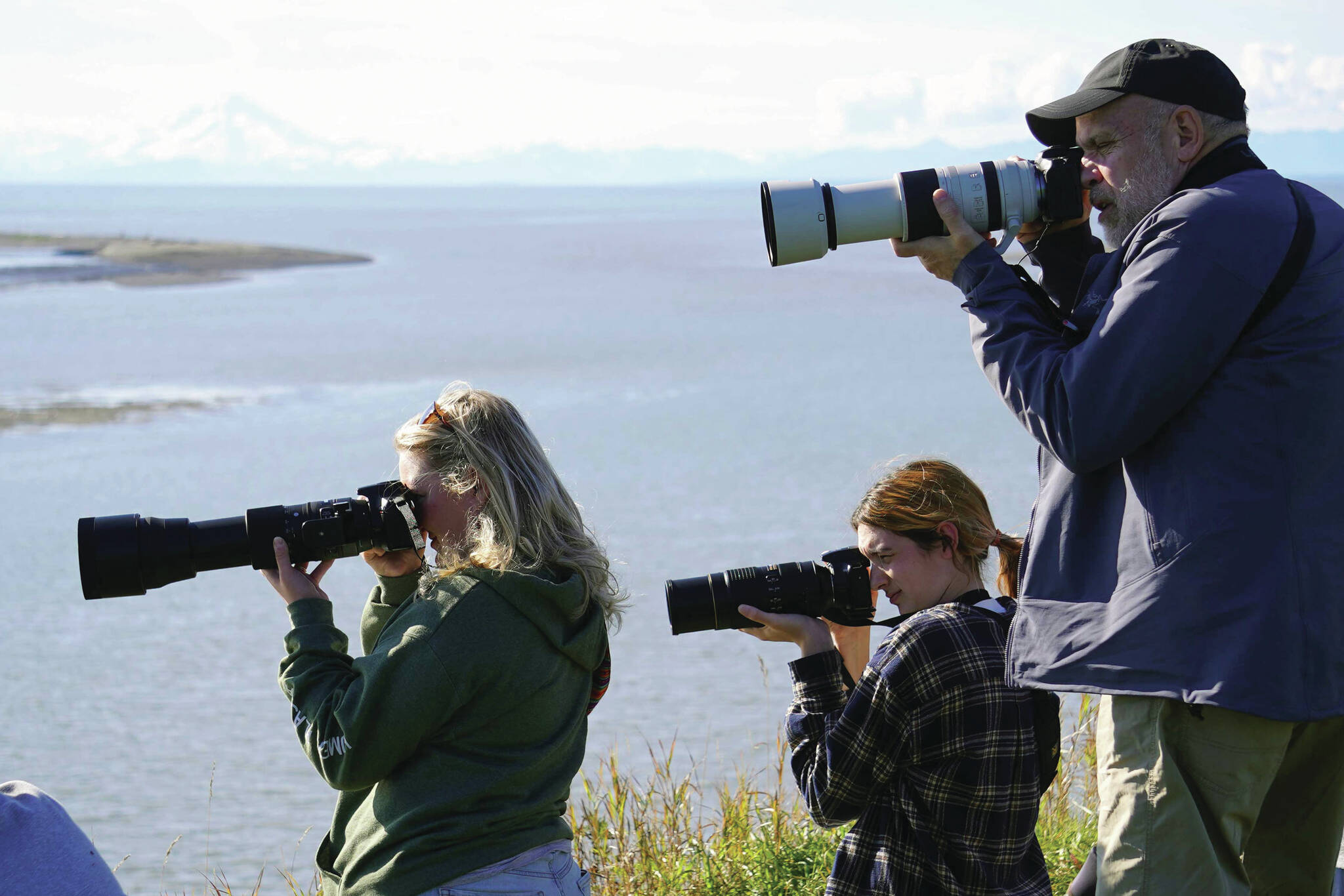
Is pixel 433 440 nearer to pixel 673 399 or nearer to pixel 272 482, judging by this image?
pixel 272 482

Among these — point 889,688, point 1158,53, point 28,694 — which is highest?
point 1158,53

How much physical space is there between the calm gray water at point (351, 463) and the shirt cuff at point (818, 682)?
0.40 m

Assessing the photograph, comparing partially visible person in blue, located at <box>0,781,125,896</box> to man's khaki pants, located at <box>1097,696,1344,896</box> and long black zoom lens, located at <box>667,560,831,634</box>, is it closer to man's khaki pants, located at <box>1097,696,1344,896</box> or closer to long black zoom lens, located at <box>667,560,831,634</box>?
long black zoom lens, located at <box>667,560,831,634</box>

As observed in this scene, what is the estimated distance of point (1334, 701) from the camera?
1812mm

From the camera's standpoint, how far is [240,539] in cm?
229

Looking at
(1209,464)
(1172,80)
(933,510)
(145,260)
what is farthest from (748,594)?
(145,260)

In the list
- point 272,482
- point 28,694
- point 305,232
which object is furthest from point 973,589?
point 305,232

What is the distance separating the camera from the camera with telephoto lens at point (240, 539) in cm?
225

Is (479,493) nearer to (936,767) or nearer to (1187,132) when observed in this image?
(936,767)

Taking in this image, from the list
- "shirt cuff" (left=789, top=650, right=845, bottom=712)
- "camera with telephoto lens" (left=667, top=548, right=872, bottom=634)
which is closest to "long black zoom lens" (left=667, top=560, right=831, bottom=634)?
"camera with telephoto lens" (left=667, top=548, right=872, bottom=634)

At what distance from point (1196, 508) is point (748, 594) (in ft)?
2.71

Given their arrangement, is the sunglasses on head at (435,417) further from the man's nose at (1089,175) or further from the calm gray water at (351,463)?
the man's nose at (1089,175)

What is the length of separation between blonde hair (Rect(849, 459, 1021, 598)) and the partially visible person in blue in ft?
4.32

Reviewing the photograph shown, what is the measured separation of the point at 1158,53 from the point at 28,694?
673 cm
